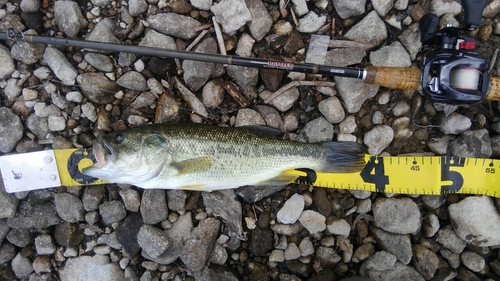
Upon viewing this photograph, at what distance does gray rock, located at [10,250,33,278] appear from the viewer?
12.7 ft

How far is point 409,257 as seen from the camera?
3812mm

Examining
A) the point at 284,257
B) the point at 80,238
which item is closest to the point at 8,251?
the point at 80,238

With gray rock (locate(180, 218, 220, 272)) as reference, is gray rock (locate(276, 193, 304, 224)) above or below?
above

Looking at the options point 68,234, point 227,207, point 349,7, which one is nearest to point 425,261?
point 227,207

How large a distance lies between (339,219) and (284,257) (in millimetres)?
793

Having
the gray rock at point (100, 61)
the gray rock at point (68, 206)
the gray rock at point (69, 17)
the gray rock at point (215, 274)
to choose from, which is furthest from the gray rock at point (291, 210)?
the gray rock at point (69, 17)

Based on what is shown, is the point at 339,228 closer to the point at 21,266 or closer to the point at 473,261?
the point at 473,261

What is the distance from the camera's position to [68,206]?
3.77 m

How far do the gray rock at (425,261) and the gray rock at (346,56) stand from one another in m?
2.33

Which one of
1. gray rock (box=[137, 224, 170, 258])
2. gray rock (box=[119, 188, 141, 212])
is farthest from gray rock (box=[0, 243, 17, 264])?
gray rock (box=[137, 224, 170, 258])

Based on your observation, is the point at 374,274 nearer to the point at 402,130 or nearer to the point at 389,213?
the point at 389,213

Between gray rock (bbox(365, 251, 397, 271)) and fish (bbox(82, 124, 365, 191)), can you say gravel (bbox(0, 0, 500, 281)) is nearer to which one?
gray rock (bbox(365, 251, 397, 271))

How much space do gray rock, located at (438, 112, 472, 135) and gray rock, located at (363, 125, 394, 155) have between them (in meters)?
0.60

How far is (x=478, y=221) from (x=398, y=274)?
1.09 metres
